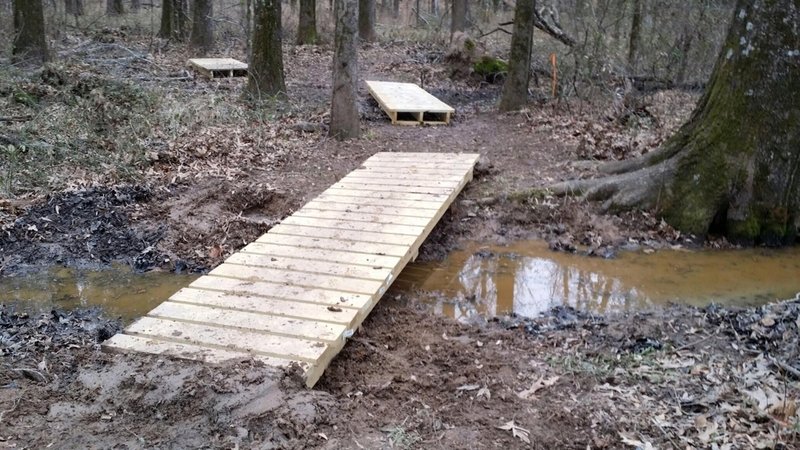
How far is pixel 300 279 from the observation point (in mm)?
4758

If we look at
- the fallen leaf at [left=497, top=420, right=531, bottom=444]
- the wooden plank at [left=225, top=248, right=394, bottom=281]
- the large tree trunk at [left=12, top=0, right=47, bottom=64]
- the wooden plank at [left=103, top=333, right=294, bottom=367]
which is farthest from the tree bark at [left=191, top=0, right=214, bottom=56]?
the fallen leaf at [left=497, top=420, right=531, bottom=444]

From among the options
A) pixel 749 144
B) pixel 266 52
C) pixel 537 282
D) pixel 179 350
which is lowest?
pixel 537 282

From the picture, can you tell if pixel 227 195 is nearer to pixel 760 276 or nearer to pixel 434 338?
pixel 434 338

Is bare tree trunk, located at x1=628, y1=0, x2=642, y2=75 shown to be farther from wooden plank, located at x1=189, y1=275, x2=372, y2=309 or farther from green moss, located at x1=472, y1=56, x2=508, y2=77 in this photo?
wooden plank, located at x1=189, y1=275, x2=372, y2=309

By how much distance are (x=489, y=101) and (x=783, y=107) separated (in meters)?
7.96

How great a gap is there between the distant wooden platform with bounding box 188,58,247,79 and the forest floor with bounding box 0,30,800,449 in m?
1.19

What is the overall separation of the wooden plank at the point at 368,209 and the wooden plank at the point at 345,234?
1.96 feet

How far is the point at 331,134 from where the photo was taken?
9898 mm

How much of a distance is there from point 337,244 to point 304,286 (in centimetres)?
97

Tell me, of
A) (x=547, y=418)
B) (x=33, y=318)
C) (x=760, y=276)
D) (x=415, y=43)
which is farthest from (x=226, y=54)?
(x=547, y=418)

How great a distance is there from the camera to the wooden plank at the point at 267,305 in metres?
4.13

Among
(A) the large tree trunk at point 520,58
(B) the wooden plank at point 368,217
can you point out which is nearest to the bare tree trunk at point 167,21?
(A) the large tree trunk at point 520,58

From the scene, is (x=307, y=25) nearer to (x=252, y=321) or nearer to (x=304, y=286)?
(x=304, y=286)

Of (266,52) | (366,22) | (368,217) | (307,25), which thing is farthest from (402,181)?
(366,22)
